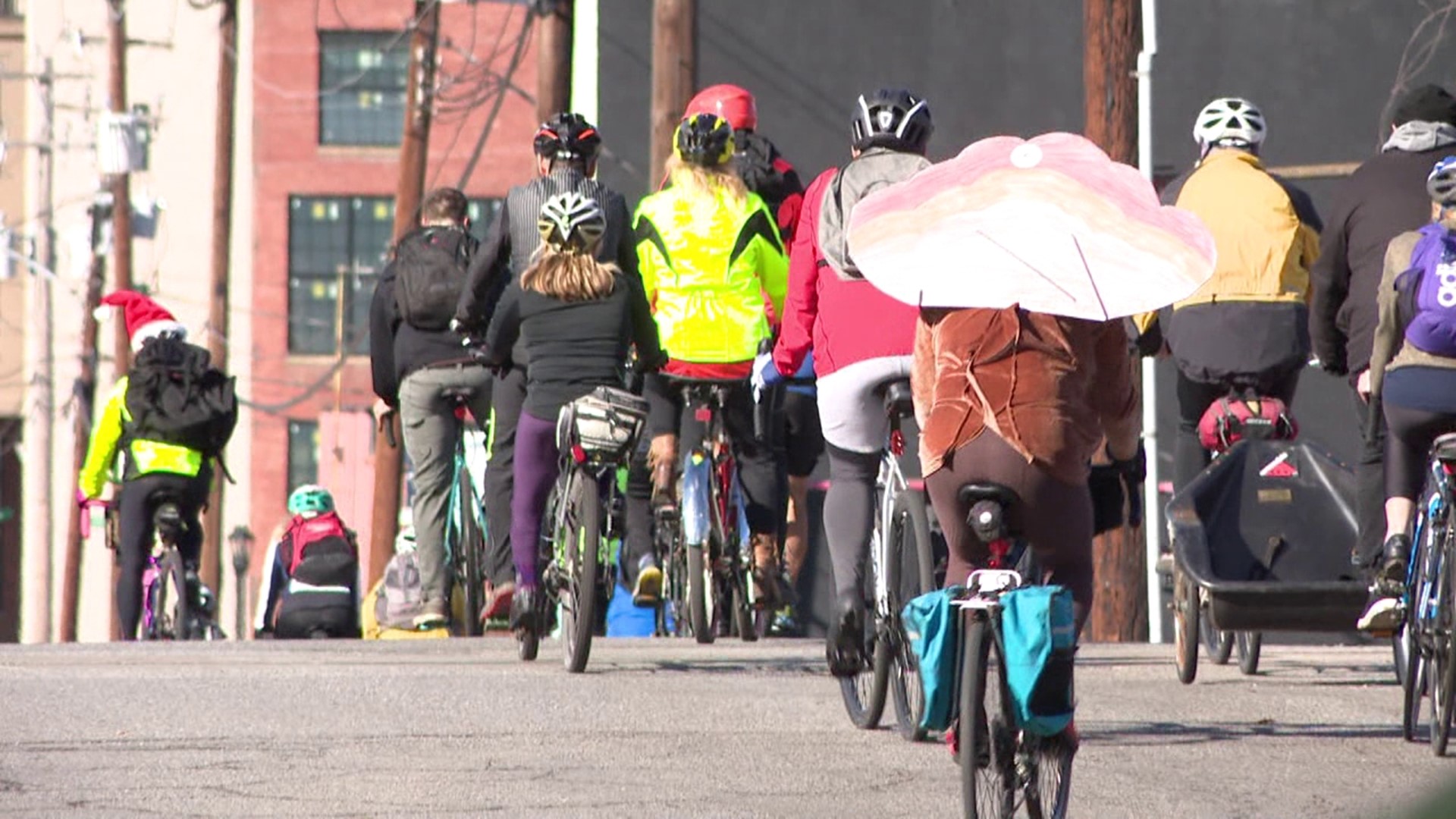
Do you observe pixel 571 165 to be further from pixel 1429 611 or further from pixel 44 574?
pixel 44 574

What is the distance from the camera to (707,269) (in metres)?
13.0

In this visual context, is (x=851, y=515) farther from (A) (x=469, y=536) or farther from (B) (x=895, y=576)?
(A) (x=469, y=536)

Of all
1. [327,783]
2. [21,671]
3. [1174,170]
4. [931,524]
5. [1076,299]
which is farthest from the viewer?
[1174,170]

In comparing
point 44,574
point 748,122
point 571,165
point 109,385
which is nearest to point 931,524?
point 571,165

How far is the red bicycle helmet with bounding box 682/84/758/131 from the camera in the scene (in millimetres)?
13883

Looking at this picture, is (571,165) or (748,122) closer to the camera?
(571,165)

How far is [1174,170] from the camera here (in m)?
23.8

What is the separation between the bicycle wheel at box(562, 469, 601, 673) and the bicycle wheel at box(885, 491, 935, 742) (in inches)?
76.3

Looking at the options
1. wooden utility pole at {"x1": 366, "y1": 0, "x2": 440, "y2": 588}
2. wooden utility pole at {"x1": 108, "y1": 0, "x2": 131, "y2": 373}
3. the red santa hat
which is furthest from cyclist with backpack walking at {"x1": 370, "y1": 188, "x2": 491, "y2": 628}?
wooden utility pole at {"x1": 108, "y1": 0, "x2": 131, "y2": 373}

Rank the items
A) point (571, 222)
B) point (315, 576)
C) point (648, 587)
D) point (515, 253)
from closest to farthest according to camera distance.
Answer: point (571, 222) → point (515, 253) → point (648, 587) → point (315, 576)

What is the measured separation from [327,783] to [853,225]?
6.80ft

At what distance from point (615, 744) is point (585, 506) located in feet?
6.85

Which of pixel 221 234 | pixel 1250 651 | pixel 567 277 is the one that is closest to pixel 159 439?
pixel 567 277

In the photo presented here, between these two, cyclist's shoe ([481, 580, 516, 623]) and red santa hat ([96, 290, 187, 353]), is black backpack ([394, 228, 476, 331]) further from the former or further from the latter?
red santa hat ([96, 290, 187, 353])
